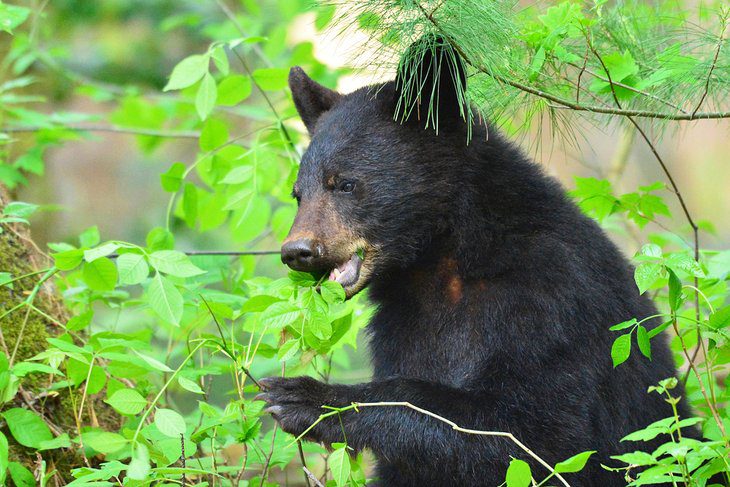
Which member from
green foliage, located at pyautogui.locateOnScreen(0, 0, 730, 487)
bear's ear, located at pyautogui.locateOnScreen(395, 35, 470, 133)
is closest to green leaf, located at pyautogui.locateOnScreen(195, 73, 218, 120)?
green foliage, located at pyautogui.locateOnScreen(0, 0, 730, 487)

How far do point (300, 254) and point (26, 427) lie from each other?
1071mm

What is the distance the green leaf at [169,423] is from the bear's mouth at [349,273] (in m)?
0.89

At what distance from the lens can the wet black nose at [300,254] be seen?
3.03 meters

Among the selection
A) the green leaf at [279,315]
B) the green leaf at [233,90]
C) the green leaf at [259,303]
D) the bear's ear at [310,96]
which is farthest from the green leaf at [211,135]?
the green leaf at [279,315]

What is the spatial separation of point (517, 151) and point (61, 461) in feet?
6.69

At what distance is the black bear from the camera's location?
295 cm

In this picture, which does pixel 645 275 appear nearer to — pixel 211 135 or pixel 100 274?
pixel 100 274

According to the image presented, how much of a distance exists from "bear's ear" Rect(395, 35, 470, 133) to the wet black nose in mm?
597

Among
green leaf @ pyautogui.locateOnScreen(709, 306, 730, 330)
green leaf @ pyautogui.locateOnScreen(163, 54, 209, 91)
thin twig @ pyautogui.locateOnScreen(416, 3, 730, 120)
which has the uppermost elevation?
thin twig @ pyautogui.locateOnScreen(416, 3, 730, 120)

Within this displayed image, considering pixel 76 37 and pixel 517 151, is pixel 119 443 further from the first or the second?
pixel 76 37

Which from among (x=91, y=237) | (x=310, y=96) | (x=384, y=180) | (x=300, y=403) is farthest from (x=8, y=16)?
(x=300, y=403)

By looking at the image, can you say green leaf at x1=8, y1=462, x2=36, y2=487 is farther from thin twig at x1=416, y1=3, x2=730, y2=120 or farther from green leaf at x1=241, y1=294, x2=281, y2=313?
thin twig at x1=416, y1=3, x2=730, y2=120

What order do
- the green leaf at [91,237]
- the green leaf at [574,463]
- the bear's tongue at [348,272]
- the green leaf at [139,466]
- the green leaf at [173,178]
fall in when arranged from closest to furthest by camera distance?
the green leaf at [574,463]
the green leaf at [139,466]
the bear's tongue at [348,272]
the green leaf at [91,237]
the green leaf at [173,178]

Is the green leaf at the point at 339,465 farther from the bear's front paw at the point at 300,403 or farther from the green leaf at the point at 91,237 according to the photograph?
the green leaf at the point at 91,237
